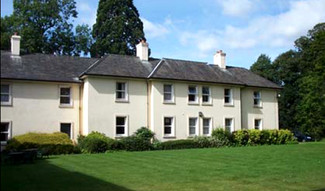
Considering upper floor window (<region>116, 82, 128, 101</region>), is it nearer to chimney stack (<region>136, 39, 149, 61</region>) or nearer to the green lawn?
chimney stack (<region>136, 39, 149, 61</region>)

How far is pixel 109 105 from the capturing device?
94.8 feet

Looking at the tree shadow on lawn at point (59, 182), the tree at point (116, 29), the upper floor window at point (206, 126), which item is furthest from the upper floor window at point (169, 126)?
the tree at point (116, 29)

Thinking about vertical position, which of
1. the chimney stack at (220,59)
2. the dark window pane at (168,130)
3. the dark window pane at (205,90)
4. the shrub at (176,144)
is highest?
the chimney stack at (220,59)

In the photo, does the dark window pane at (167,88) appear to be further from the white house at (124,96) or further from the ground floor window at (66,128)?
the ground floor window at (66,128)

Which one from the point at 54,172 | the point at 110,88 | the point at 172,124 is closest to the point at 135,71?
the point at 110,88

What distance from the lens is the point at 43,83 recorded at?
27.4 meters

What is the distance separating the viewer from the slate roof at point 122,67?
95.0ft

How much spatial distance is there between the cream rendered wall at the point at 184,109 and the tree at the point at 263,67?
29.6 metres

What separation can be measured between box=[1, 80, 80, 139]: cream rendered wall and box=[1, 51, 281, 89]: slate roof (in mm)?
715

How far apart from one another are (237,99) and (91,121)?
47.9 feet

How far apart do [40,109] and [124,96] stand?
6.50 metres

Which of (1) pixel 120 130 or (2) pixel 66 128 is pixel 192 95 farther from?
(2) pixel 66 128

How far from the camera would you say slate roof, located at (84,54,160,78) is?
28969 millimetres

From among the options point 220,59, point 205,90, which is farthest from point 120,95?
point 220,59
